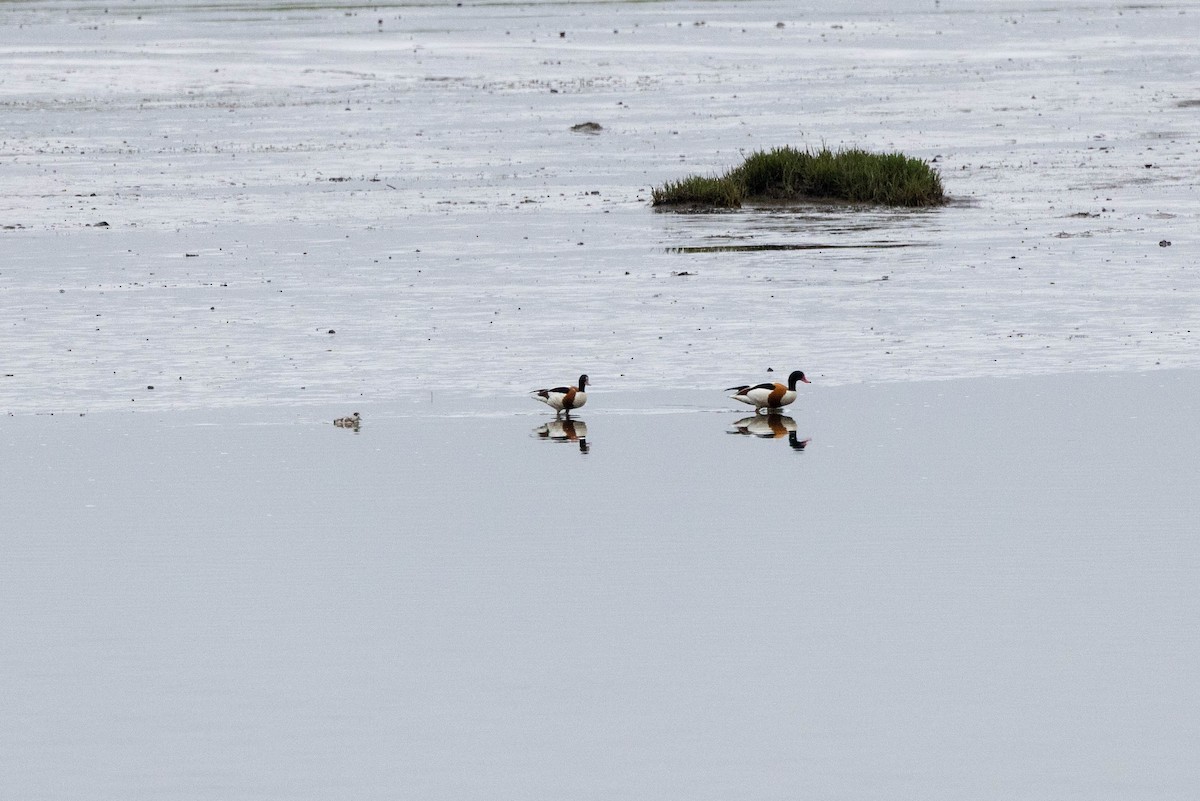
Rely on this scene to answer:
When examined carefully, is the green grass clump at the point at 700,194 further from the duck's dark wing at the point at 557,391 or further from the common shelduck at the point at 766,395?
the duck's dark wing at the point at 557,391

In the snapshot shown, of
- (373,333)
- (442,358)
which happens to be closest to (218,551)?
(442,358)

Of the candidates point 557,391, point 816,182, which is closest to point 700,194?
point 816,182

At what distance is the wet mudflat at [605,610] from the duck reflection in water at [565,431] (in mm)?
86

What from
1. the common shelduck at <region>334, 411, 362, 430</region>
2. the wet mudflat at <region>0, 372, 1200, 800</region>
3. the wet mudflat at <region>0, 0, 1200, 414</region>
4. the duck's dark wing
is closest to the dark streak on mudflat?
the wet mudflat at <region>0, 0, 1200, 414</region>

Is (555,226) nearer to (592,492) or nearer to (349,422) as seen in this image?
(349,422)

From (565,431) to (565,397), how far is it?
1.35 ft

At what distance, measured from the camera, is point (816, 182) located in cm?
3130

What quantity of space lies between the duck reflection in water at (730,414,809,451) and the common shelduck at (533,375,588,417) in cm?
112

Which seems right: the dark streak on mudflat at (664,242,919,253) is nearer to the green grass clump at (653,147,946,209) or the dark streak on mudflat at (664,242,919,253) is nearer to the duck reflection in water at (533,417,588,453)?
the green grass clump at (653,147,946,209)

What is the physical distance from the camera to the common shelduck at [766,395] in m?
16.1

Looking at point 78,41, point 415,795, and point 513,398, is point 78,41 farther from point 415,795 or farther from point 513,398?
point 415,795

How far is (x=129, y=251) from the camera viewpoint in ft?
86.6

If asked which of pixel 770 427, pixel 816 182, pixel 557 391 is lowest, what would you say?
pixel 770 427

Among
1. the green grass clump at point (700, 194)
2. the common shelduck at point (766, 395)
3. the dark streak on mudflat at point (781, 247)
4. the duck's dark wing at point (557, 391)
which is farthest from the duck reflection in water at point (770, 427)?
the green grass clump at point (700, 194)
